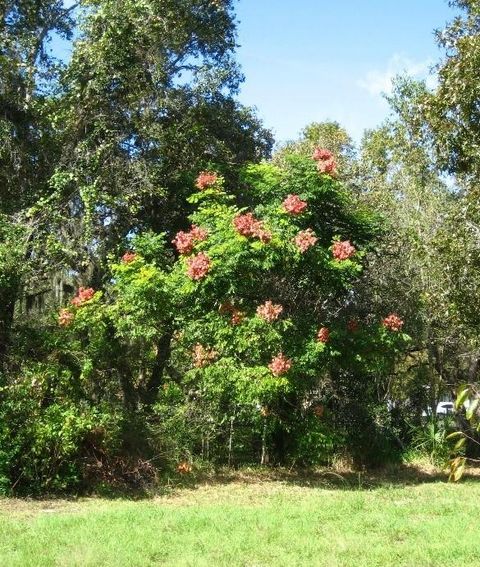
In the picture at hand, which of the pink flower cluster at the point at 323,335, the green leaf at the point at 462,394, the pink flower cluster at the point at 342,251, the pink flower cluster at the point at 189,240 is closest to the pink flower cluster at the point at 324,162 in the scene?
the pink flower cluster at the point at 342,251

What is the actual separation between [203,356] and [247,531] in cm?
360

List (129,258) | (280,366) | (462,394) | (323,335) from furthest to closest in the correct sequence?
(129,258) < (323,335) < (280,366) < (462,394)

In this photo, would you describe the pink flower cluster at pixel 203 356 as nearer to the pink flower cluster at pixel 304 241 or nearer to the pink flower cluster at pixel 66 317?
the pink flower cluster at pixel 66 317

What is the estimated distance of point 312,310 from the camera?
1060 centimetres

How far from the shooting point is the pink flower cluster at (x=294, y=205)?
950 cm

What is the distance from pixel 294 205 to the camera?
31.2 feet

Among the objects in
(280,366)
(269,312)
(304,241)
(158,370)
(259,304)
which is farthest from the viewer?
(158,370)

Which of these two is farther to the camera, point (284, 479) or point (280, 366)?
point (284, 479)

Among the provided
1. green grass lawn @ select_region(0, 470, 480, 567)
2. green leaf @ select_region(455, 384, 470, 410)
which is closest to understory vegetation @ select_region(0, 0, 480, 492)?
green grass lawn @ select_region(0, 470, 480, 567)

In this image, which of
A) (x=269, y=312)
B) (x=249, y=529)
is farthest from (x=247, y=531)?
(x=269, y=312)

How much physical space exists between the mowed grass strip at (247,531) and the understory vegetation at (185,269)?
134cm

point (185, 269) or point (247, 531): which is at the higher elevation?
point (185, 269)

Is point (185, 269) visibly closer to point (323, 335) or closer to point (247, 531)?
point (323, 335)

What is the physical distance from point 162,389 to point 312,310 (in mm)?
2913
